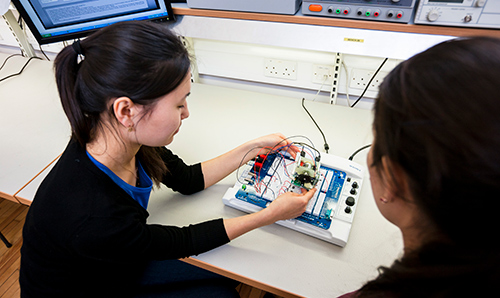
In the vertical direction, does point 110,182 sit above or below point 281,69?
above

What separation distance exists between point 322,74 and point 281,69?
19 centimetres

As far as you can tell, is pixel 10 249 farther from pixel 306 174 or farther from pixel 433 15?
pixel 433 15

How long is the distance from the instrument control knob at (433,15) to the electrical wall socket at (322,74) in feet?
1.63

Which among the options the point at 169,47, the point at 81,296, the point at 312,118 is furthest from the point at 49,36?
the point at 312,118

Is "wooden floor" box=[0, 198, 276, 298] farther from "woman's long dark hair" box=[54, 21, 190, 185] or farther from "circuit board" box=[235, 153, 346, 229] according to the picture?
"woman's long dark hair" box=[54, 21, 190, 185]

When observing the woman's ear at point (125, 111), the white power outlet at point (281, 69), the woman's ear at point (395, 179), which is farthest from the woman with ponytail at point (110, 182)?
the white power outlet at point (281, 69)

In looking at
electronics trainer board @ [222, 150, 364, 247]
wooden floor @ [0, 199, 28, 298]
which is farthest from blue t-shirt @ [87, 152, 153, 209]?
wooden floor @ [0, 199, 28, 298]

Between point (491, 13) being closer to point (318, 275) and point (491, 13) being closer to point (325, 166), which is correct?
point (325, 166)

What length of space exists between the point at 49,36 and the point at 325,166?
1161 mm

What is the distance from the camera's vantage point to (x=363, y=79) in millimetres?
1291

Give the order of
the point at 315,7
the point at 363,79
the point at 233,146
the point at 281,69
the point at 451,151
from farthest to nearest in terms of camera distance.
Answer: the point at 281,69, the point at 363,79, the point at 233,146, the point at 315,7, the point at 451,151

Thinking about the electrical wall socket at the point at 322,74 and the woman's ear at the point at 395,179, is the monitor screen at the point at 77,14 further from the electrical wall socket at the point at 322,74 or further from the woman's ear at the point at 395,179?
the woman's ear at the point at 395,179

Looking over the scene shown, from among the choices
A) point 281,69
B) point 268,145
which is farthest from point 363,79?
point 268,145

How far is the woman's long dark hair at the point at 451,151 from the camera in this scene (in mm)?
356
